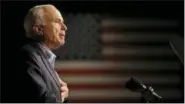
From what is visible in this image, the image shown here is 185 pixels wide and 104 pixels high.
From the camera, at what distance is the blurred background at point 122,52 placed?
92.6 inches

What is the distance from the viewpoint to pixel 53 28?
5.06ft

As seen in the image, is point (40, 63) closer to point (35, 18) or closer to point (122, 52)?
point (35, 18)

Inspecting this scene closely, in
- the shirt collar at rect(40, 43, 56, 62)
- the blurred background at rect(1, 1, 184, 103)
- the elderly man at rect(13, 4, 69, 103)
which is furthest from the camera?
the blurred background at rect(1, 1, 184, 103)

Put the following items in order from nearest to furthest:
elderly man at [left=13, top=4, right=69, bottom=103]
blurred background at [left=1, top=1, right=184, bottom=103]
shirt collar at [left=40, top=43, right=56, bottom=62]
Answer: elderly man at [left=13, top=4, right=69, bottom=103] → shirt collar at [left=40, top=43, right=56, bottom=62] → blurred background at [left=1, top=1, right=184, bottom=103]

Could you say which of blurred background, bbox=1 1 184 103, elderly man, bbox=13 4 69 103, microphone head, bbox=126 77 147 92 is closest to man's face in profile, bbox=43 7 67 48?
elderly man, bbox=13 4 69 103

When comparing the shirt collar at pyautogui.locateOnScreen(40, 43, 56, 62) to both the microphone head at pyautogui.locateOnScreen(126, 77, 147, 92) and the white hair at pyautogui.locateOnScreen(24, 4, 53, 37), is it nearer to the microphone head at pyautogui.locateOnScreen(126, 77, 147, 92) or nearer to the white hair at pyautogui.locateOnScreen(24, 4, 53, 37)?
the white hair at pyautogui.locateOnScreen(24, 4, 53, 37)

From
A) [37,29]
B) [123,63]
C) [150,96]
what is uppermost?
[37,29]

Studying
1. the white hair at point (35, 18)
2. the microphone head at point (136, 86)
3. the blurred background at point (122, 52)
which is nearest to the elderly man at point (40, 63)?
the white hair at point (35, 18)

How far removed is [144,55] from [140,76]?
11 centimetres

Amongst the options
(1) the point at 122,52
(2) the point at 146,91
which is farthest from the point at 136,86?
(1) the point at 122,52

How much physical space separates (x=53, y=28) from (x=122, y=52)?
0.92m

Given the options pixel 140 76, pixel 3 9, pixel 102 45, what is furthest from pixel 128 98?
pixel 3 9

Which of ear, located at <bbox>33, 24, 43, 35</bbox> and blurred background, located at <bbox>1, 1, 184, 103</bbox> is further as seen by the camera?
blurred background, located at <bbox>1, 1, 184, 103</bbox>

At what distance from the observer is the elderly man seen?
1.43 meters
